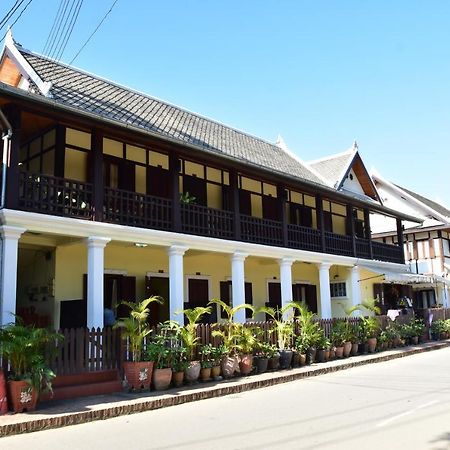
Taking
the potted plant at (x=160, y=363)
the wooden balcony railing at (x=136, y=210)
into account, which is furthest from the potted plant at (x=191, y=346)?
the wooden balcony railing at (x=136, y=210)

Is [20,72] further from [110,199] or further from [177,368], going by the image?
[177,368]

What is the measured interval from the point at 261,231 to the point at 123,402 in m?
9.19

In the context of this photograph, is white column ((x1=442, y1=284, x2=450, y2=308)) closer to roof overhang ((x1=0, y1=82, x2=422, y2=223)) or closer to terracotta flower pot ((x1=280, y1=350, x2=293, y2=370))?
roof overhang ((x1=0, y1=82, x2=422, y2=223))

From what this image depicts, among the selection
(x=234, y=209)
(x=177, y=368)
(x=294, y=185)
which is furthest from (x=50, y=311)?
(x=294, y=185)

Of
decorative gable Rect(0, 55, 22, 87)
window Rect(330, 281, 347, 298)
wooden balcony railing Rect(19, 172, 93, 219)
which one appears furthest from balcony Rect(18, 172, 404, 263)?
decorative gable Rect(0, 55, 22, 87)

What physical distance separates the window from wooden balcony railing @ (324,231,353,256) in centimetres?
201

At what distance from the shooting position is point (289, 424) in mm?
7730

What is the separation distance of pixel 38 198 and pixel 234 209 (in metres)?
6.52

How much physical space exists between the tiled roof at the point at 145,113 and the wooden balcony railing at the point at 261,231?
185cm

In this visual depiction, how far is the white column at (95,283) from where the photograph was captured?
38.8 ft

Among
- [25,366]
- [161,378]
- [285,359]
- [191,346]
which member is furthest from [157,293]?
[25,366]

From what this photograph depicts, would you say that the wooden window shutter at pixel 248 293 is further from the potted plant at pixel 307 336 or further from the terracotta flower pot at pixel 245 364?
the terracotta flower pot at pixel 245 364

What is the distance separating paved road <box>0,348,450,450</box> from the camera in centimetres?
667

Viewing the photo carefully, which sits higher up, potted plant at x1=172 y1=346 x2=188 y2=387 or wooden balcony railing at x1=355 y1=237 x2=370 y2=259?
wooden balcony railing at x1=355 y1=237 x2=370 y2=259
